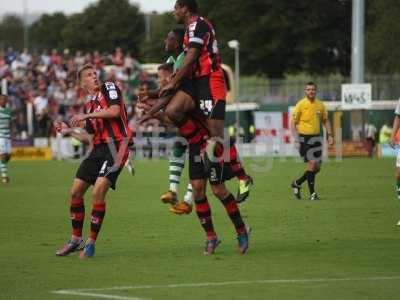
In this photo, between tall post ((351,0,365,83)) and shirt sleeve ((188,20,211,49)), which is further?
tall post ((351,0,365,83))

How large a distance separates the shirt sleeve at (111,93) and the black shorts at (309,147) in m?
10.8

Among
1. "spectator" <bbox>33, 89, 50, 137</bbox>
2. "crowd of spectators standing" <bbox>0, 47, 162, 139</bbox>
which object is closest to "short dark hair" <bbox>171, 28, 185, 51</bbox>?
"crowd of spectators standing" <bbox>0, 47, 162, 139</bbox>

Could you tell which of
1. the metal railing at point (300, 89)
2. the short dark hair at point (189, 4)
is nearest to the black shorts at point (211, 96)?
the short dark hair at point (189, 4)

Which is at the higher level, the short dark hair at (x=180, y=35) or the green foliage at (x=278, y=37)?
the green foliage at (x=278, y=37)

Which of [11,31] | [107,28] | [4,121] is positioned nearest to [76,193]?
[4,121]

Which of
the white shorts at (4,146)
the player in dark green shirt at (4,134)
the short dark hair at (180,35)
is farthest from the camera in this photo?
the white shorts at (4,146)

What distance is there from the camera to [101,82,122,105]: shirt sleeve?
12.6m

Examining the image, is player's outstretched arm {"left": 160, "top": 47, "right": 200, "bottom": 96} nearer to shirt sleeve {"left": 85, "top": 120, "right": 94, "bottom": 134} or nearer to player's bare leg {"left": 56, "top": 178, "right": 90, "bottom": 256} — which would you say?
shirt sleeve {"left": 85, "top": 120, "right": 94, "bottom": 134}

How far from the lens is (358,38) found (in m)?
46.2

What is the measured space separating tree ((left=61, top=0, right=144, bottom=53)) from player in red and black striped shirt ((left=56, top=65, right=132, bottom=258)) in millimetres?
74404

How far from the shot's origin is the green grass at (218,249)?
10188mm

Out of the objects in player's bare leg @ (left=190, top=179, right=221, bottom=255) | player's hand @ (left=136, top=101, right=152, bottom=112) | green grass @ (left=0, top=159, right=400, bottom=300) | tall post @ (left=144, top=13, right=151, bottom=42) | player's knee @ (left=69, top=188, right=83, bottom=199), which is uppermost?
tall post @ (left=144, top=13, right=151, bottom=42)

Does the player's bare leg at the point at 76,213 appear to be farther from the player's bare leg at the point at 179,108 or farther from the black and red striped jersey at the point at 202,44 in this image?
the black and red striped jersey at the point at 202,44

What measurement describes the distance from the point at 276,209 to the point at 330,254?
6.97 metres
